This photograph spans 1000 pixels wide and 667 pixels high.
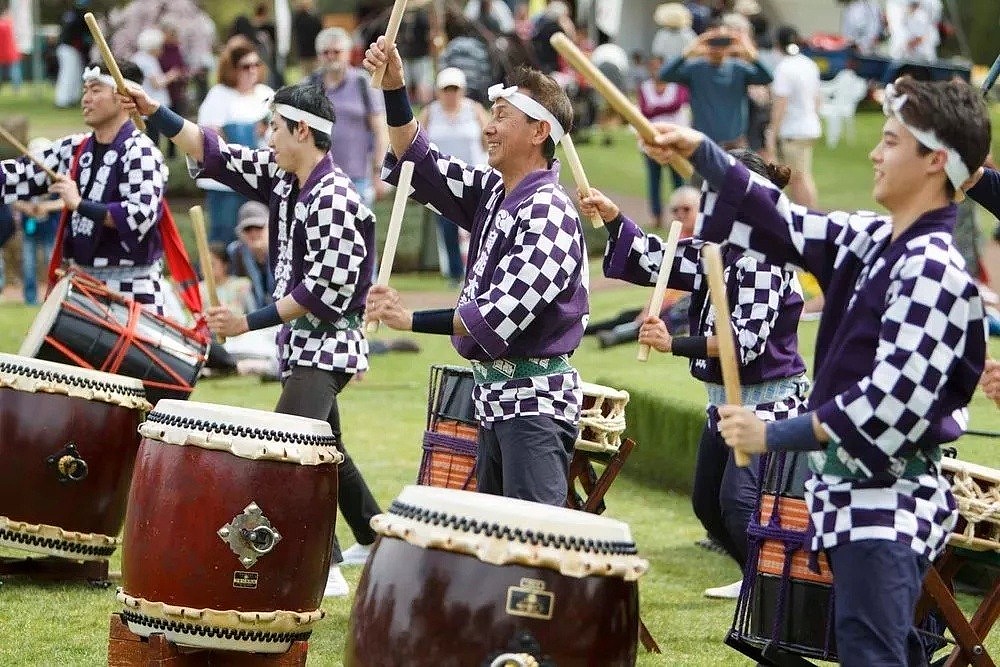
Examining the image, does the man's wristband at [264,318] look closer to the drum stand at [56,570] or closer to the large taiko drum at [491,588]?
the drum stand at [56,570]

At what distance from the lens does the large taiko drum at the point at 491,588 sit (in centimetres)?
317

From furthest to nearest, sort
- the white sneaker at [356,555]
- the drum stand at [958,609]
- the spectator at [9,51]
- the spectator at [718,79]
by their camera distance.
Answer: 1. the spectator at [9,51]
2. the spectator at [718,79]
3. the white sneaker at [356,555]
4. the drum stand at [958,609]

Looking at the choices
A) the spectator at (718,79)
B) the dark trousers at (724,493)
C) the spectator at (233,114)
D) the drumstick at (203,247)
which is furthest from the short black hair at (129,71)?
the spectator at (718,79)

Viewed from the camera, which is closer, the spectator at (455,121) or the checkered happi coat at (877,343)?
the checkered happi coat at (877,343)

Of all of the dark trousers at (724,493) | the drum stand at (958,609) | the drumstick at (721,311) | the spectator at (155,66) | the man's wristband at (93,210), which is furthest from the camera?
the spectator at (155,66)

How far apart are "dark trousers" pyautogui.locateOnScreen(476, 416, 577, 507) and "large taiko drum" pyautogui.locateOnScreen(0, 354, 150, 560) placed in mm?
1428

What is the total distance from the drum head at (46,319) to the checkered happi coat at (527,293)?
1.75 meters

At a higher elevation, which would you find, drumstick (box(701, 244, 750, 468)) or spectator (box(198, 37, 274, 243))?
drumstick (box(701, 244, 750, 468))

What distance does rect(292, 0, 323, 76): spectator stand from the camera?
58.3ft

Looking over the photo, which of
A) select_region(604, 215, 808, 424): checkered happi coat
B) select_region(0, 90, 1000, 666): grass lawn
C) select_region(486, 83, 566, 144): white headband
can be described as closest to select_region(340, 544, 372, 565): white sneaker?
select_region(0, 90, 1000, 666): grass lawn

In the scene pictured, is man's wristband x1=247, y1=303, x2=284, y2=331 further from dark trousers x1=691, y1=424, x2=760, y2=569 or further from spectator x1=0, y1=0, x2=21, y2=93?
Result: spectator x1=0, y1=0, x2=21, y2=93

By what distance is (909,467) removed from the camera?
3.17 metres

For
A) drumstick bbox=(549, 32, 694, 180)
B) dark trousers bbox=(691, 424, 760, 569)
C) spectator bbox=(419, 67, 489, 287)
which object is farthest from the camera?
spectator bbox=(419, 67, 489, 287)

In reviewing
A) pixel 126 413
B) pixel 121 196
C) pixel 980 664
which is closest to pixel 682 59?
pixel 121 196
